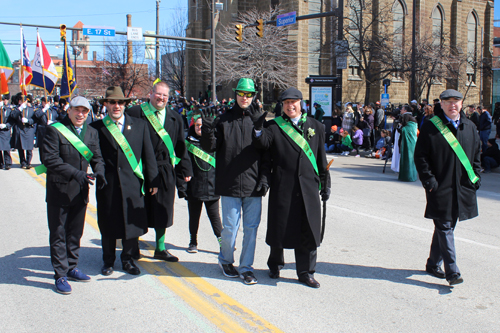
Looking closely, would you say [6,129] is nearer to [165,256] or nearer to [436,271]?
[165,256]

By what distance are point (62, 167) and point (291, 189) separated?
217cm

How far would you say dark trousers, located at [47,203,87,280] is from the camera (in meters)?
4.82

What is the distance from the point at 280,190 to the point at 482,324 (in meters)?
2.05

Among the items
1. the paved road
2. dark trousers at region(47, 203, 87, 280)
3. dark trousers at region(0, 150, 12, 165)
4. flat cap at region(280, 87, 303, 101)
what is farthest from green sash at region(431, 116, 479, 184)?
dark trousers at region(0, 150, 12, 165)

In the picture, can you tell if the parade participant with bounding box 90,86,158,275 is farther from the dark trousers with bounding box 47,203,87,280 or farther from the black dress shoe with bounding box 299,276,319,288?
the black dress shoe with bounding box 299,276,319,288

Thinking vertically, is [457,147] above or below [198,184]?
above

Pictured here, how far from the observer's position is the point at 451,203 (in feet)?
16.1

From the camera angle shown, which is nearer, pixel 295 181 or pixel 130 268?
pixel 295 181

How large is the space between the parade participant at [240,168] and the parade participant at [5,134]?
1104cm

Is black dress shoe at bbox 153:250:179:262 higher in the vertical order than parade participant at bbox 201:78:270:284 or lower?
lower

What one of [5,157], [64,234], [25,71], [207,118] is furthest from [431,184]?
[25,71]

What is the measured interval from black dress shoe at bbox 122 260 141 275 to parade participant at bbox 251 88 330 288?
4.88 feet

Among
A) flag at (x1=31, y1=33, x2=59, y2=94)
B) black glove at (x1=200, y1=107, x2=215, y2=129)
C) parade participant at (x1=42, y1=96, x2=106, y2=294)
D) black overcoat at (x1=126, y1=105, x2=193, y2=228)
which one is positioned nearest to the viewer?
black glove at (x1=200, y1=107, x2=215, y2=129)

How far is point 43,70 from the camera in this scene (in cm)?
1847
